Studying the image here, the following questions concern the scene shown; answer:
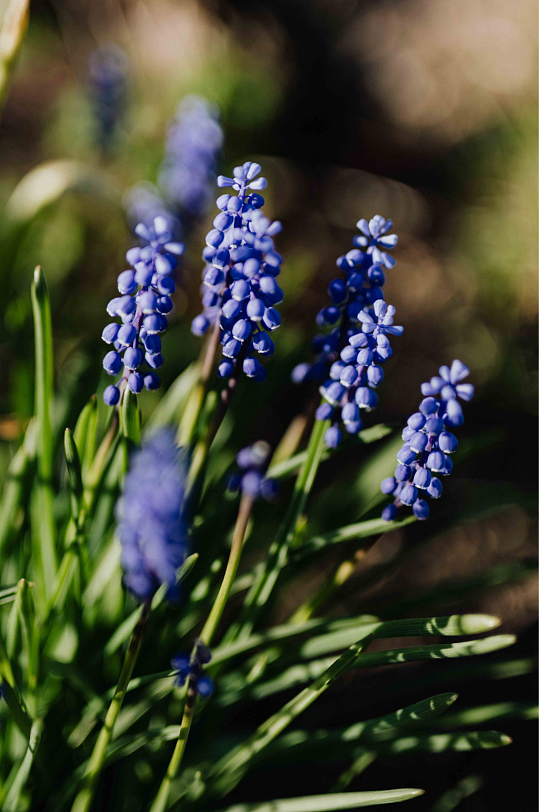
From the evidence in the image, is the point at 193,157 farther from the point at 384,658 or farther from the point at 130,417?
the point at 384,658

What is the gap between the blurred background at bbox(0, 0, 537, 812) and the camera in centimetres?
289

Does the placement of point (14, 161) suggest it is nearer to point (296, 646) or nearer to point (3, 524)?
point (3, 524)

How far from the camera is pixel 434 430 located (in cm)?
151

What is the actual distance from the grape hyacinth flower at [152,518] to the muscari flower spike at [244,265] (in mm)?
380

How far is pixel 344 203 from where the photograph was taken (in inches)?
218

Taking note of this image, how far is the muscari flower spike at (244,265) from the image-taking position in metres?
1.45

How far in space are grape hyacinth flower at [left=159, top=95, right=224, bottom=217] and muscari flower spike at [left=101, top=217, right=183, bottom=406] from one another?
1.69 meters

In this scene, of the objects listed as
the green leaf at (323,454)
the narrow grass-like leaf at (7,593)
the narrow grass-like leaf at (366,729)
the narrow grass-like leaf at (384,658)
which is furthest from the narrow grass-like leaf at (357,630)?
the narrow grass-like leaf at (7,593)

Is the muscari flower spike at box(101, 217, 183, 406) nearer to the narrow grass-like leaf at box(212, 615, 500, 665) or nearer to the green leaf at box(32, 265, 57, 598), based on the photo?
the green leaf at box(32, 265, 57, 598)

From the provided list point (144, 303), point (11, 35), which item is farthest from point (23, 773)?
point (11, 35)

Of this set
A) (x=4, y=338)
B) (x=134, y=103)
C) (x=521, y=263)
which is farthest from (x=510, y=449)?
(x=134, y=103)

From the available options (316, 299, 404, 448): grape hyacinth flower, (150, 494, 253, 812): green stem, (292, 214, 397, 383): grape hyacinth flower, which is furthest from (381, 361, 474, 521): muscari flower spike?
(150, 494, 253, 812): green stem

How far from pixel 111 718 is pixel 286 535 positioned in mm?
740

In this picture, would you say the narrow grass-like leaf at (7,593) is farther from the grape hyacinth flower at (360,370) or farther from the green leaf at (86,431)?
the grape hyacinth flower at (360,370)
